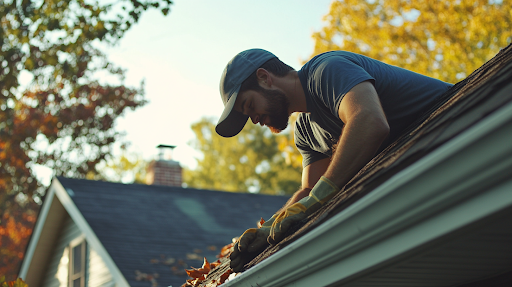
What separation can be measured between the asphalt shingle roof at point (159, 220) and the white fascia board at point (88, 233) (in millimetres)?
82

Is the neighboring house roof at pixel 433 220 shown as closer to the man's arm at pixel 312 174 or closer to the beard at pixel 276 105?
the beard at pixel 276 105

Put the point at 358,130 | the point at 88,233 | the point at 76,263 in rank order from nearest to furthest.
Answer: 1. the point at 358,130
2. the point at 88,233
3. the point at 76,263

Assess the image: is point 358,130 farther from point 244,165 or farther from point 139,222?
point 244,165

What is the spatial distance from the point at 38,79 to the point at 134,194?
12936 millimetres

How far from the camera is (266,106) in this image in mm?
3379

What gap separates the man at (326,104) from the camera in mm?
2701

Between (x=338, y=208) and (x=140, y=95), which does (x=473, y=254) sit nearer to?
(x=338, y=208)

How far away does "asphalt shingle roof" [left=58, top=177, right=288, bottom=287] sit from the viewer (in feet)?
33.3

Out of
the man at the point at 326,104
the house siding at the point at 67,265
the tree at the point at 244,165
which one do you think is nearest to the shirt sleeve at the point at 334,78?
the man at the point at 326,104

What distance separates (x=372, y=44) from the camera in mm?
20250

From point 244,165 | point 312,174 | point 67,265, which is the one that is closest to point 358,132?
point 312,174

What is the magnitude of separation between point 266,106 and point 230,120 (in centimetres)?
38

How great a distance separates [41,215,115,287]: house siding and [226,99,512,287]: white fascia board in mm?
9110

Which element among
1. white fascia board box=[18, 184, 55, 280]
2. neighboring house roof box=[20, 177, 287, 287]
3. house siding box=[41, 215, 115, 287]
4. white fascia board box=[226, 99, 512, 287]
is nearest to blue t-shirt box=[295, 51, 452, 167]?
white fascia board box=[226, 99, 512, 287]
